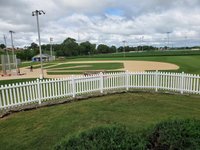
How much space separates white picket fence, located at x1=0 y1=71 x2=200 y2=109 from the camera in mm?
→ 8945

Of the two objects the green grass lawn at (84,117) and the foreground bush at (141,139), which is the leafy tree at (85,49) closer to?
the green grass lawn at (84,117)

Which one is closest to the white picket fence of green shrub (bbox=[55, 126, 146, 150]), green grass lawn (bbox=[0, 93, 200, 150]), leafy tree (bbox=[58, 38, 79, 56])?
green grass lawn (bbox=[0, 93, 200, 150])

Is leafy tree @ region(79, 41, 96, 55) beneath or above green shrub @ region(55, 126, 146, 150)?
above

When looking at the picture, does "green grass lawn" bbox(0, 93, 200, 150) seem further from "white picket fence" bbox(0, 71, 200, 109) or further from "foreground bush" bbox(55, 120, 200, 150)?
"foreground bush" bbox(55, 120, 200, 150)

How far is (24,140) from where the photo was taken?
553 centimetres

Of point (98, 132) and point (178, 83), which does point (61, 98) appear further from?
point (98, 132)

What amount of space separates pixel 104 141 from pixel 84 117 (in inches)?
166

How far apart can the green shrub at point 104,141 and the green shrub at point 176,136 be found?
1.41 ft

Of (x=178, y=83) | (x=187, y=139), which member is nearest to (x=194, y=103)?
(x=178, y=83)

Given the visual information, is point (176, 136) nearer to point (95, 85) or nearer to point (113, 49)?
point (95, 85)


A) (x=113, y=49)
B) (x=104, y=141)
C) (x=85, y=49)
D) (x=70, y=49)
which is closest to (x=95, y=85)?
(x=104, y=141)

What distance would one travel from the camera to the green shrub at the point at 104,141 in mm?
2814

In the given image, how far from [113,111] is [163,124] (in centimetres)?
426

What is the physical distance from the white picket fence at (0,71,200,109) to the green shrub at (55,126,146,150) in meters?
6.18
